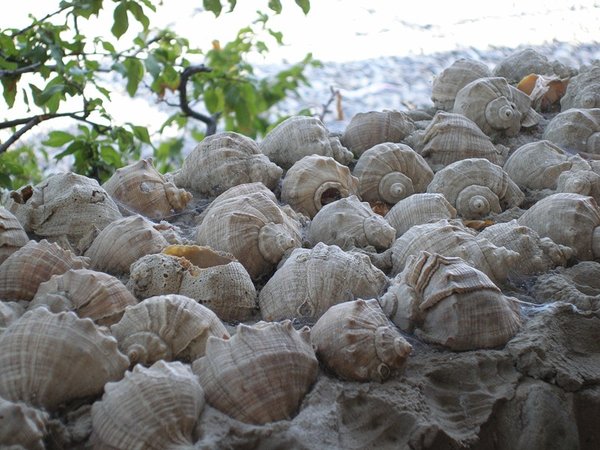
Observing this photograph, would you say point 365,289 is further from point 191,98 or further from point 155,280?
point 191,98

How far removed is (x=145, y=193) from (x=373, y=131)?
3.04 ft

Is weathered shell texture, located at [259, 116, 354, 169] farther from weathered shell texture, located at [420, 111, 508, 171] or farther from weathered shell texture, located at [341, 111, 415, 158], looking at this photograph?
weathered shell texture, located at [420, 111, 508, 171]

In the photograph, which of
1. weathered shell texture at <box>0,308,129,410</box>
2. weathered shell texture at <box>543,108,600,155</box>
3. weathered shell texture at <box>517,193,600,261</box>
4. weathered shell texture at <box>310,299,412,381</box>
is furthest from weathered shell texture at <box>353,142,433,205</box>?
weathered shell texture at <box>0,308,129,410</box>

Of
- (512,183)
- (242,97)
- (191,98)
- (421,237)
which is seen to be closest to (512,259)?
(421,237)

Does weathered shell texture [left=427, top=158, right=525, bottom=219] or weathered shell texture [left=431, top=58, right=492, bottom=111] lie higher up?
weathered shell texture [left=431, top=58, right=492, bottom=111]

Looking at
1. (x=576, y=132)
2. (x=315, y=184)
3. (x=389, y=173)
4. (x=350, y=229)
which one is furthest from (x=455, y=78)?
(x=350, y=229)

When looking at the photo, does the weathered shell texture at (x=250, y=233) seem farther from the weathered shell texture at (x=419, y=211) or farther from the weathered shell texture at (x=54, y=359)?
the weathered shell texture at (x=54, y=359)

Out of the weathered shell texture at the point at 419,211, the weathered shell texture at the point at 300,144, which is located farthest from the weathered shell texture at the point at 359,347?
the weathered shell texture at the point at 300,144

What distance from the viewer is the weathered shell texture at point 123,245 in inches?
84.3

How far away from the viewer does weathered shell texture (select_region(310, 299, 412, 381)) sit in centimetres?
177

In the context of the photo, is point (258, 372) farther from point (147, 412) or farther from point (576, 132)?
point (576, 132)

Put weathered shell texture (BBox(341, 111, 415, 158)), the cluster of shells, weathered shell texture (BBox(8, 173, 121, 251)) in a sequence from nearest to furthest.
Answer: the cluster of shells < weathered shell texture (BBox(8, 173, 121, 251)) < weathered shell texture (BBox(341, 111, 415, 158))

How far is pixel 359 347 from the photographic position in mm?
1773

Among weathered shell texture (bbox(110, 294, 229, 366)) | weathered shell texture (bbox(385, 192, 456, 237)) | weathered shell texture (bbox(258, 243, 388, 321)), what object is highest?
weathered shell texture (bbox(110, 294, 229, 366))
